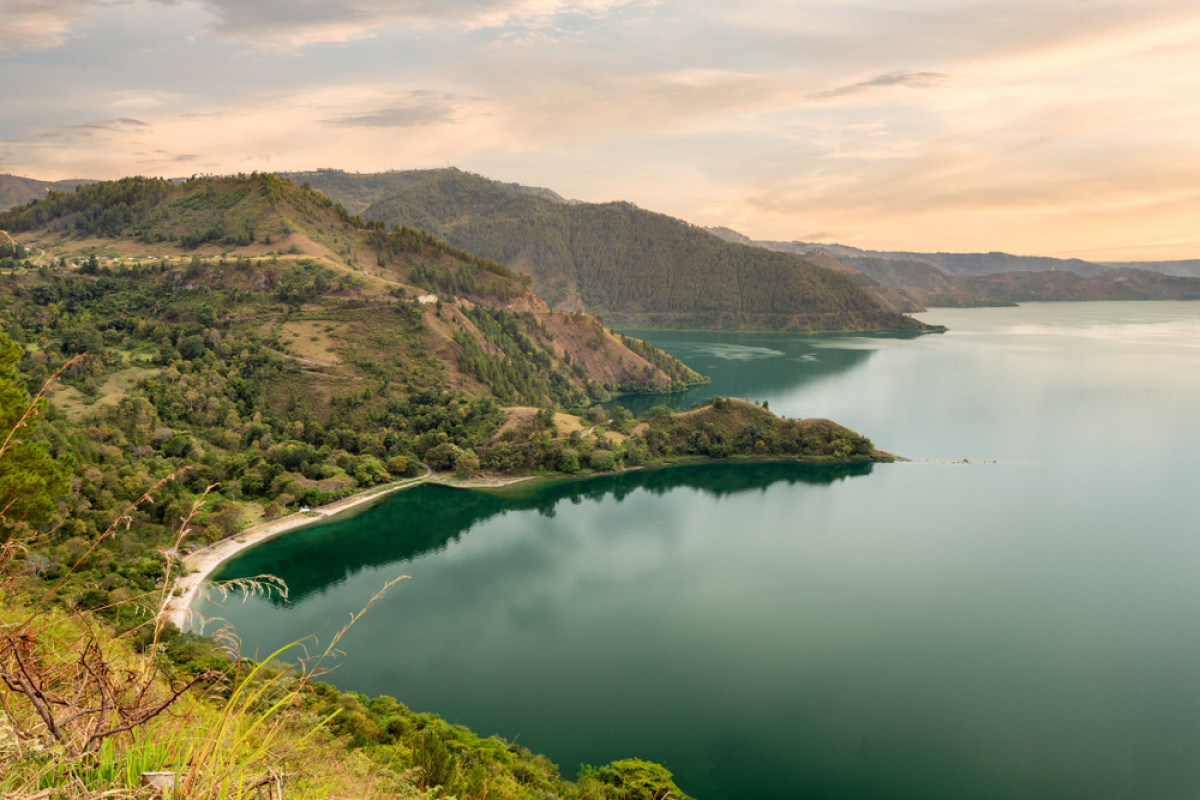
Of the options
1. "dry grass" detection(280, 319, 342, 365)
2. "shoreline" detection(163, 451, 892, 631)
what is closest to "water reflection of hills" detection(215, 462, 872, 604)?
"shoreline" detection(163, 451, 892, 631)

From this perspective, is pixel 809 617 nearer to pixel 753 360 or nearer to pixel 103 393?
pixel 103 393

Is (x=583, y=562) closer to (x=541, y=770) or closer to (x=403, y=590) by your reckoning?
(x=403, y=590)

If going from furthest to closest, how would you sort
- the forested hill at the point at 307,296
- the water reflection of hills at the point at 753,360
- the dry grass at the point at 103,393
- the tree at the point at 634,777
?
the water reflection of hills at the point at 753,360 < the forested hill at the point at 307,296 < the dry grass at the point at 103,393 < the tree at the point at 634,777

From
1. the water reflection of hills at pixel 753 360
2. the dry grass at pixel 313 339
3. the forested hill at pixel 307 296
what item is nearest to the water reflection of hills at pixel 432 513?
the forested hill at pixel 307 296

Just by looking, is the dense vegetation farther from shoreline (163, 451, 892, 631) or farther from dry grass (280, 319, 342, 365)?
shoreline (163, 451, 892, 631)

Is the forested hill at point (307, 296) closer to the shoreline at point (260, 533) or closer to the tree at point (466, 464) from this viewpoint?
the tree at point (466, 464)

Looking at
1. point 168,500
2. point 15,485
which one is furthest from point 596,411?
point 15,485

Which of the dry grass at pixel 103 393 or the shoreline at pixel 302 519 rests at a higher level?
the dry grass at pixel 103 393

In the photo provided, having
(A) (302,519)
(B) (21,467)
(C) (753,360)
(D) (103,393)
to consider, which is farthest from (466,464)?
(C) (753,360)
